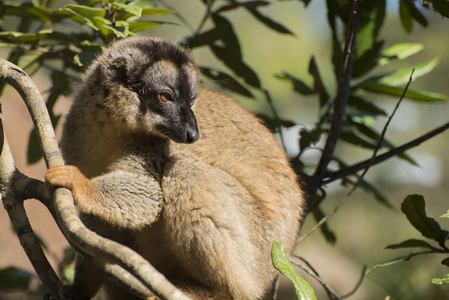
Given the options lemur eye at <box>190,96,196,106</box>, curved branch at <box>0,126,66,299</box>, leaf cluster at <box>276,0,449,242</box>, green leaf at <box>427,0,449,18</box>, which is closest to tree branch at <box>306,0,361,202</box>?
leaf cluster at <box>276,0,449,242</box>

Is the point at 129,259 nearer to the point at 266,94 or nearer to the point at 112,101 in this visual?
the point at 112,101

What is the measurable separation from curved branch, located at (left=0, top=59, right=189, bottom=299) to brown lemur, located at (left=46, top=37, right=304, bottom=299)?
0.42 metres

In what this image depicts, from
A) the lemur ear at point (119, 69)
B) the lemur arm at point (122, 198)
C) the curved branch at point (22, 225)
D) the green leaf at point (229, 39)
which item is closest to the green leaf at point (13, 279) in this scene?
the curved branch at point (22, 225)

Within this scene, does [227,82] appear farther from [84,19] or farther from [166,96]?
[84,19]

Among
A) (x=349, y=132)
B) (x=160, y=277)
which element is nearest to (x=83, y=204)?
(x=160, y=277)

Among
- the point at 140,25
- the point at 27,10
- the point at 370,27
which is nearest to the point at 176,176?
the point at 140,25

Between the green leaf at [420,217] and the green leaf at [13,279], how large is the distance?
11.9 feet

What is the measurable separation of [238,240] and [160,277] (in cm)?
163

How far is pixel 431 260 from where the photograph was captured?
845 cm

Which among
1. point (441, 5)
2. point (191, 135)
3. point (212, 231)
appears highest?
point (441, 5)

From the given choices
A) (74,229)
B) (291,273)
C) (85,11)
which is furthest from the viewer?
(85,11)

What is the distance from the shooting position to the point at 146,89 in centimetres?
420

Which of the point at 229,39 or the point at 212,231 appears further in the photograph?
the point at 229,39

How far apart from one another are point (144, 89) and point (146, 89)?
0.02 m
